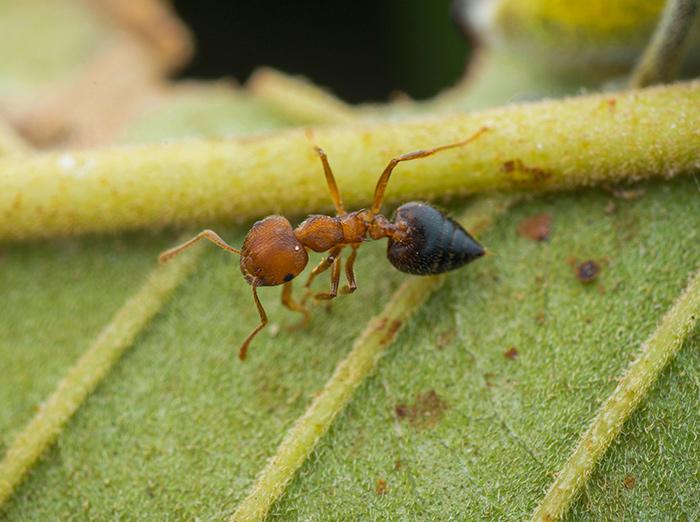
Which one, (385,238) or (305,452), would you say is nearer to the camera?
(305,452)

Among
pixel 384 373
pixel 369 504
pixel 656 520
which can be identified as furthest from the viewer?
pixel 384 373

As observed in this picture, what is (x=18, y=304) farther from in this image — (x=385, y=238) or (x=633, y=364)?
(x=633, y=364)

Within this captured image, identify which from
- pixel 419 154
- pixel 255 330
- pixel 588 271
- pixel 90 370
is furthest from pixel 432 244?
pixel 90 370

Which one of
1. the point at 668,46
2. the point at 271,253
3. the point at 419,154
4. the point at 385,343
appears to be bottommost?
the point at 385,343

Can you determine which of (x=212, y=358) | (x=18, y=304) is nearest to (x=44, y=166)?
(x=18, y=304)

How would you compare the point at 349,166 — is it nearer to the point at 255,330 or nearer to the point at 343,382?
the point at 255,330

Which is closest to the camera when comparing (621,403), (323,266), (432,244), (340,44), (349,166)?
(621,403)

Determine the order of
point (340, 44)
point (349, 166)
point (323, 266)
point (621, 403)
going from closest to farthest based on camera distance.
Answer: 1. point (621, 403)
2. point (349, 166)
3. point (323, 266)
4. point (340, 44)

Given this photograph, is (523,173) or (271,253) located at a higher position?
(523,173)
